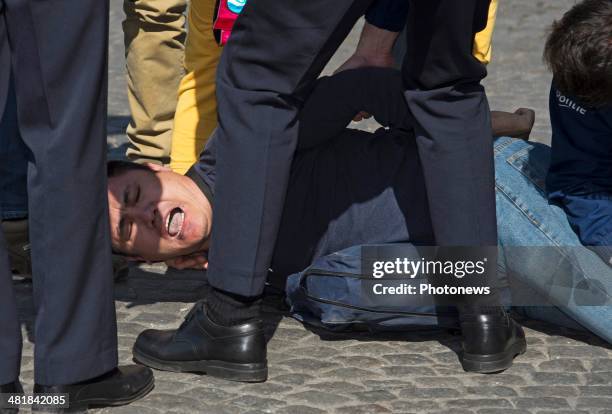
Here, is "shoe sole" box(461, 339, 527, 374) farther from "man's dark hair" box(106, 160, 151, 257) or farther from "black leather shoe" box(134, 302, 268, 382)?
"man's dark hair" box(106, 160, 151, 257)

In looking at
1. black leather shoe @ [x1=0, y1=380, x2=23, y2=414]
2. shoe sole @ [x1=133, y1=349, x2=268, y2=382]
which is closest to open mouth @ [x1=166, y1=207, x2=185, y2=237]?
shoe sole @ [x1=133, y1=349, x2=268, y2=382]

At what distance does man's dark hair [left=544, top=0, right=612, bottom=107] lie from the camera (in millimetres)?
3906

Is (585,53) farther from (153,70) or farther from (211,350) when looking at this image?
(153,70)

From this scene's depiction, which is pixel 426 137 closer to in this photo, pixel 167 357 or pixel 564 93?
pixel 564 93

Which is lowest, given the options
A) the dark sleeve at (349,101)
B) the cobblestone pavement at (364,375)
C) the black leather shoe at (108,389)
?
the cobblestone pavement at (364,375)

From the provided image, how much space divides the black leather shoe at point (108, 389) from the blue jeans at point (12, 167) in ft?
3.45

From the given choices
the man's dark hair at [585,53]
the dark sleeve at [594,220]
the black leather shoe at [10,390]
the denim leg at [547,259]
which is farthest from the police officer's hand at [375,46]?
the black leather shoe at [10,390]

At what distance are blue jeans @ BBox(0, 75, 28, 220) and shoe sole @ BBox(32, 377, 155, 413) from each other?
109 centimetres

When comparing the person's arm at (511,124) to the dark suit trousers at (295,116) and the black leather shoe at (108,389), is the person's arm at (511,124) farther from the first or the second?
the black leather shoe at (108,389)

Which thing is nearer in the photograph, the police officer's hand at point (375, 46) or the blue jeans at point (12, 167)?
the blue jeans at point (12, 167)

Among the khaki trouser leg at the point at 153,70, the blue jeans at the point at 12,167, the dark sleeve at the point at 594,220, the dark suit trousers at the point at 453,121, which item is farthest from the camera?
the khaki trouser leg at the point at 153,70

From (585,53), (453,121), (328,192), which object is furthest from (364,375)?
(585,53)

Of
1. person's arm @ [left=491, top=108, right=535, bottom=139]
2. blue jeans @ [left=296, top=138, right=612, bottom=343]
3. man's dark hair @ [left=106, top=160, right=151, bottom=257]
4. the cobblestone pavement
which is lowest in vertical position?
the cobblestone pavement

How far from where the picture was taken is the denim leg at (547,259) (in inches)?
162
